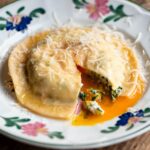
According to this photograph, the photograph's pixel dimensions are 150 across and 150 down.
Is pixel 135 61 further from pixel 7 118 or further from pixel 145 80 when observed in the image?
pixel 7 118

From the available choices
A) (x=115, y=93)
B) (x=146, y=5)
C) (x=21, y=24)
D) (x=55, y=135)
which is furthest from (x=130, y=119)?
(x=146, y=5)

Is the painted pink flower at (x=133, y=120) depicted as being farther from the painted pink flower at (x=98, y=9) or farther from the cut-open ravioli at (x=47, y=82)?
the painted pink flower at (x=98, y=9)

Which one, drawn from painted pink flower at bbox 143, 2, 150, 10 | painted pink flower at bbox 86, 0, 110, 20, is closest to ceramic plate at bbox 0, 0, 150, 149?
painted pink flower at bbox 86, 0, 110, 20

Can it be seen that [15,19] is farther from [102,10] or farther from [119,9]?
[119,9]

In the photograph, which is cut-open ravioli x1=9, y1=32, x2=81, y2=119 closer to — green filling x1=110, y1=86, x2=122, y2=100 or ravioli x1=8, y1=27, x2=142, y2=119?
ravioli x1=8, y1=27, x2=142, y2=119

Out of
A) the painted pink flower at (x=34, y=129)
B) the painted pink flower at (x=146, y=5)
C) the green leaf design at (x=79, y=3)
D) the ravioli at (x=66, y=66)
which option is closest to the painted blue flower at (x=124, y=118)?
the ravioli at (x=66, y=66)

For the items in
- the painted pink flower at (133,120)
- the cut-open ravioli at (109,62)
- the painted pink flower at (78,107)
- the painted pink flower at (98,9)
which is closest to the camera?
the painted pink flower at (133,120)
